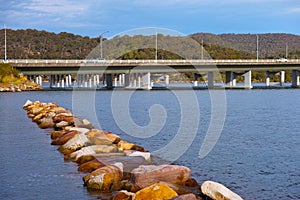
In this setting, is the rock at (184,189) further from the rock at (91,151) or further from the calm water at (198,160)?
the rock at (91,151)

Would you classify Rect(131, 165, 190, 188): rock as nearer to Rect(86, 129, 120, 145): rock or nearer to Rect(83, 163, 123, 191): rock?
Rect(83, 163, 123, 191): rock

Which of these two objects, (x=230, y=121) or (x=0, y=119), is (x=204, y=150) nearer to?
(x=230, y=121)

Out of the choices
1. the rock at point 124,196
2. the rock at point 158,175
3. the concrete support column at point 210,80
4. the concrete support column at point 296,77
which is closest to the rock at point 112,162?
the rock at point 158,175

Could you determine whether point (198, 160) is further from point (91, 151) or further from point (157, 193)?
point (157, 193)

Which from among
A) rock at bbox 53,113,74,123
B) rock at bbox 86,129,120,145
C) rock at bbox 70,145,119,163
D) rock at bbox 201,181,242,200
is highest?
rock at bbox 53,113,74,123

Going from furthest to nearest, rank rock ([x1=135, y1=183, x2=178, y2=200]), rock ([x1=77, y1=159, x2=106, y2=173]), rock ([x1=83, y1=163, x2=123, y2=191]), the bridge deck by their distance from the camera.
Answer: the bridge deck < rock ([x1=77, y1=159, x2=106, y2=173]) < rock ([x1=83, y1=163, x2=123, y2=191]) < rock ([x1=135, y1=183, x2=178, y2=200])

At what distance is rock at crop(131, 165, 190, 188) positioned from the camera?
16844mm

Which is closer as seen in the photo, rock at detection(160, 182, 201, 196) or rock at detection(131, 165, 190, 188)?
rock at detection(160, 182, 201, 196)

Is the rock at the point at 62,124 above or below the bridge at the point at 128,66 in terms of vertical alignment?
below

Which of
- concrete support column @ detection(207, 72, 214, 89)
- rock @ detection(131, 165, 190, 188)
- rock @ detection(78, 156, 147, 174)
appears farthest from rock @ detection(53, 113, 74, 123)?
concrete support column @ detection(207, 72, 214, 89)

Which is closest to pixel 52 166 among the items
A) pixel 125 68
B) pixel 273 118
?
pixel 273 118

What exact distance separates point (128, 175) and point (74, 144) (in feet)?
23.8

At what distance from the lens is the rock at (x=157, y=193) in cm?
1484

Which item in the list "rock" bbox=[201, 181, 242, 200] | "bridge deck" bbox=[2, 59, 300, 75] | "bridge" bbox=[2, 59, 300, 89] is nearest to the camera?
"rock" bbox=[201, 181, 242, 200]
